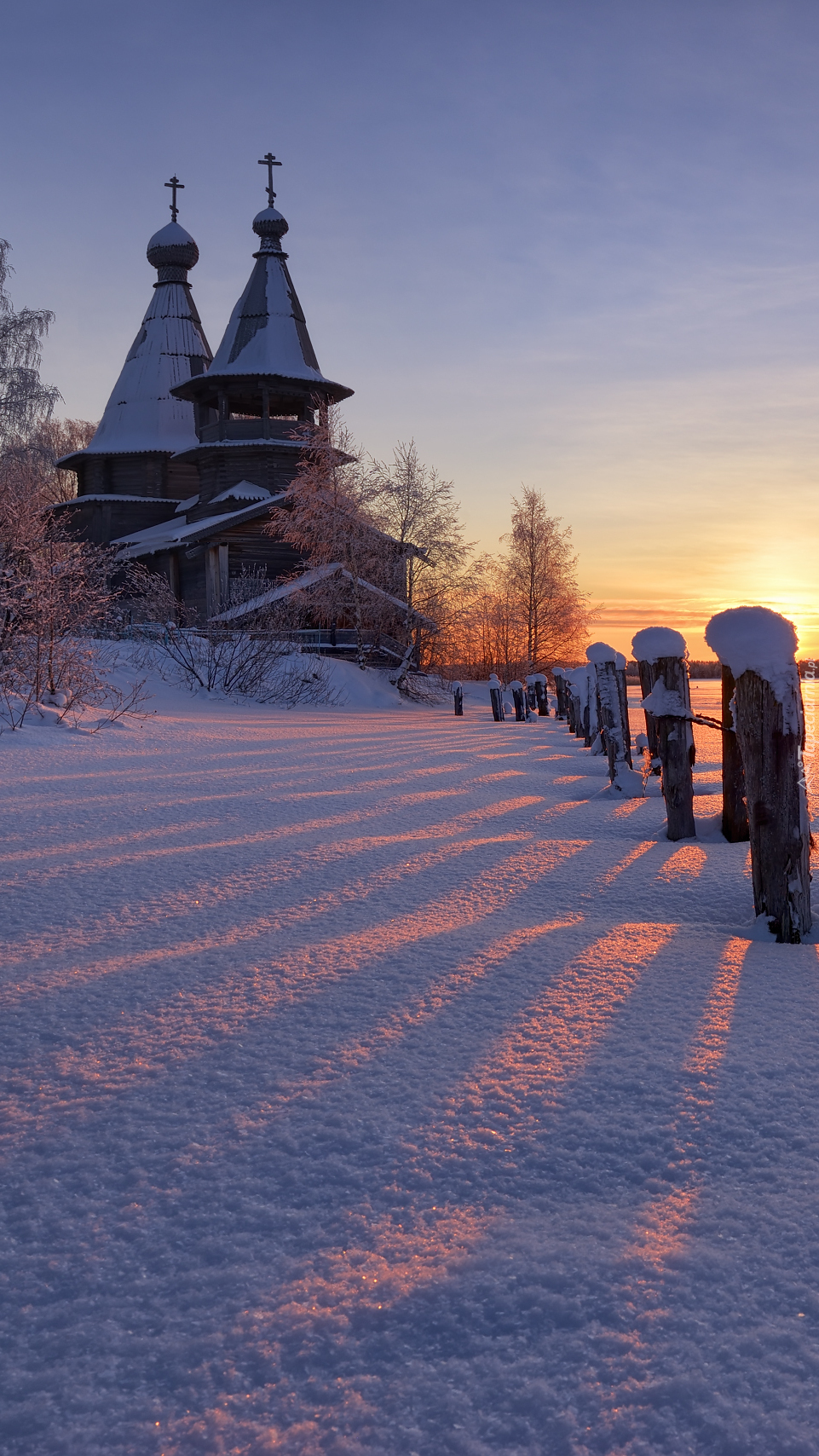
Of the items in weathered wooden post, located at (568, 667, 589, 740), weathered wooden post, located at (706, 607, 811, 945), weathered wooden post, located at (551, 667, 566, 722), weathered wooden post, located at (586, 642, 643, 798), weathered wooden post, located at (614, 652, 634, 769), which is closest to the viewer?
weathered wooden post, located at (706, 607, 811, 945)

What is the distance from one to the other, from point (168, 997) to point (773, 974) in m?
1.68

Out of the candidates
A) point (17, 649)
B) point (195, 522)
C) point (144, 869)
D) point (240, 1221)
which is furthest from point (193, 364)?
point (240, 1221)

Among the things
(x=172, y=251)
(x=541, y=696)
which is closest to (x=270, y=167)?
(x=172, y=251)

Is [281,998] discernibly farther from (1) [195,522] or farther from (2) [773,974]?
(1) [195,522]

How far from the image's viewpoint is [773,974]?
2.61 metres

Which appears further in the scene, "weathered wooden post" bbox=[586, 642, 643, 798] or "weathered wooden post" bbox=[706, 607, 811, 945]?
"weathered wooden post" bbox=[586, 642, 643, 798]

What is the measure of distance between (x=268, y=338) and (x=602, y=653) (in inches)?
950

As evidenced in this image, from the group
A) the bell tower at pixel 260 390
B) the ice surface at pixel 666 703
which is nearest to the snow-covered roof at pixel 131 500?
the bell tower at pixel 260 390

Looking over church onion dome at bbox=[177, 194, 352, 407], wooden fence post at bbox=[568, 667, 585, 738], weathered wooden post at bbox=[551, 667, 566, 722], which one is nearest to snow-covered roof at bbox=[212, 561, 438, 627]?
weathered wooden post at bbox=[551, 667, 566, 722]

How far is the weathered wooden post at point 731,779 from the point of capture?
423 centimetres

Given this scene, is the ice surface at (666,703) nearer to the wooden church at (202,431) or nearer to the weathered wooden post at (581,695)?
the weathered wooden post at (581,695)

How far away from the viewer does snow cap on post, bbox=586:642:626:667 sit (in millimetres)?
7625

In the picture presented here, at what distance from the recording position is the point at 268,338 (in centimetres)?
2812

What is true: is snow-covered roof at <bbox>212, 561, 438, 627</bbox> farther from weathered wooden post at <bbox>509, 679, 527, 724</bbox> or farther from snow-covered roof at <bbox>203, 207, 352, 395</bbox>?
snow-covered roof at <bbox>203, 207, 352, 395</bbox>
